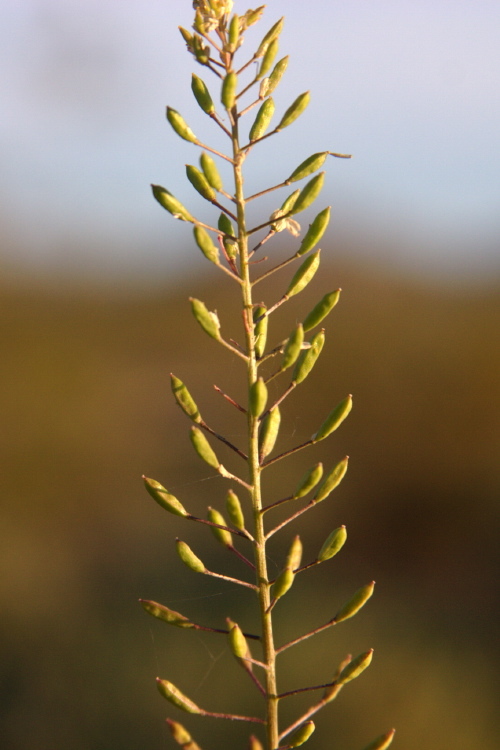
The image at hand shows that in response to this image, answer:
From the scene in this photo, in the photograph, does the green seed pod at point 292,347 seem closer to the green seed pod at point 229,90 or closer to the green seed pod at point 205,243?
the green seed pod at point 205,243

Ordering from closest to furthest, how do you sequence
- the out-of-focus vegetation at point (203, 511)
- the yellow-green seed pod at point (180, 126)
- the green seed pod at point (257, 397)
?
the green seed pod at point (257, 397), the yellow-green seed pod at point (180, 126), the out-of-focus vegetation at point (203, 511)

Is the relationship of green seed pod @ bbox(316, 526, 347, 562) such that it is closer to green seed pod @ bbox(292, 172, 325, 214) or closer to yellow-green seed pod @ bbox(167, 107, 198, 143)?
green seed pod @ bbox(292, 172, 325, 214)

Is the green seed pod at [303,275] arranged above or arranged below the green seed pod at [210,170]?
below

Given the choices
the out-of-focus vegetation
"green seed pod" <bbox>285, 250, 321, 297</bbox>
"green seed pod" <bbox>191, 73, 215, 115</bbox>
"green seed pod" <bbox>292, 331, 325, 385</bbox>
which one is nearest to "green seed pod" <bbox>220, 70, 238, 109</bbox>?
"green seed pod" <bbox>191, 73, 215, 115</bbox>

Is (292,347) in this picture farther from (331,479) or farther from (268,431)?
(331,479)

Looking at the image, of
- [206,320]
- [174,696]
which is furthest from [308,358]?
[174,696]

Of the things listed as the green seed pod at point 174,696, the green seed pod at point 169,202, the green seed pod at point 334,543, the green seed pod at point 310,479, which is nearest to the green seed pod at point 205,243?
the green seed pod at point 169,202

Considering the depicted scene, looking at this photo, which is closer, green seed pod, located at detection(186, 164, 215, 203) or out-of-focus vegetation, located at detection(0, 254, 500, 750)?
green seed pod, located at detection(186, 164, 215, 203)
